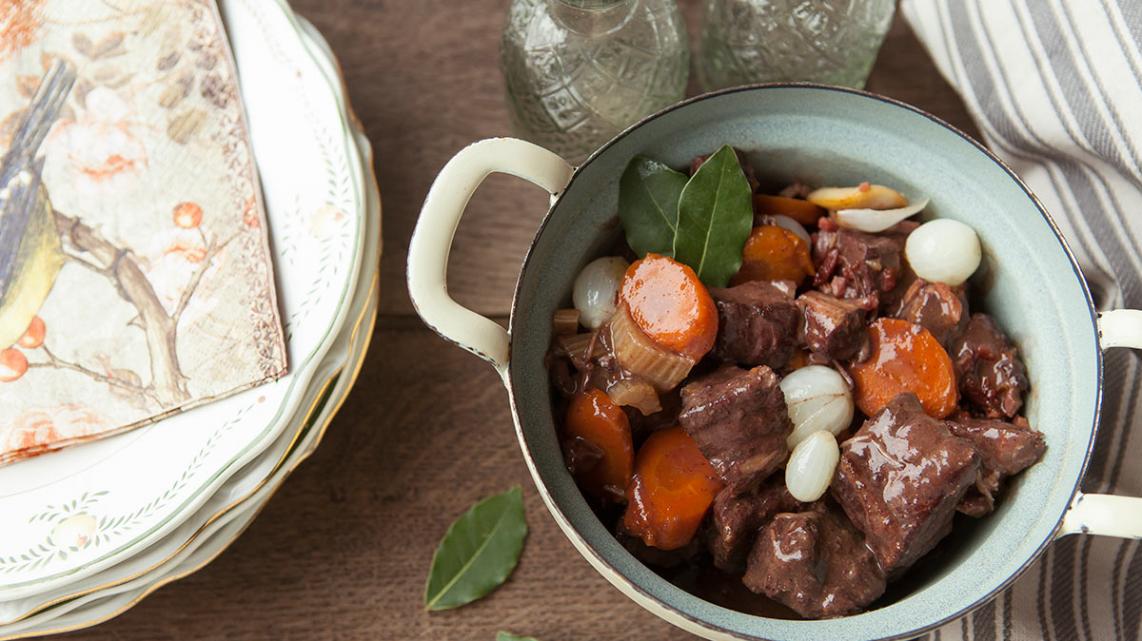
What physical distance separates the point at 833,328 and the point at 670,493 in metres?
0.23

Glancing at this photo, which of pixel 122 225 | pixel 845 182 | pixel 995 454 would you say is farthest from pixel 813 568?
pixel 122 225

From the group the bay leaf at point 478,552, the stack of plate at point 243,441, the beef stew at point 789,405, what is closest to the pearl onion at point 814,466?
the beef stew at point 789,405

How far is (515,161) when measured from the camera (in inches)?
34.7

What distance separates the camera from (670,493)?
0.95 meters

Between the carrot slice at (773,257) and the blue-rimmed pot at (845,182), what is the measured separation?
8 centimetres

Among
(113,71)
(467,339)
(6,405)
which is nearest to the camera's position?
(467,339)

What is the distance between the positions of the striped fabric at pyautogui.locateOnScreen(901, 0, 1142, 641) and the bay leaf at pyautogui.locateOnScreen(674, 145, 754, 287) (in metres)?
0.42

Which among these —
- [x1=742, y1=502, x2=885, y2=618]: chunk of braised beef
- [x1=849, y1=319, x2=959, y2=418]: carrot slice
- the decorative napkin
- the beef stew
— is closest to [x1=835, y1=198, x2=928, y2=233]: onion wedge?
the beef stew

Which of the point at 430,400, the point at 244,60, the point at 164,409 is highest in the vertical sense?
the point at 244,60

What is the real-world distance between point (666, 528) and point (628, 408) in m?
0.13

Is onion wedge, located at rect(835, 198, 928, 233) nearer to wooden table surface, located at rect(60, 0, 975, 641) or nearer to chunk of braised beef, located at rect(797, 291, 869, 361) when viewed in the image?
chunk of braised beef, located at rect(797, 291, 869, 361)

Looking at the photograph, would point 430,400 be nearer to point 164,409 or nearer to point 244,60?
point 164,409

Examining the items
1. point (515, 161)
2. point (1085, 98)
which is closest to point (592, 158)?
point (515, 161)

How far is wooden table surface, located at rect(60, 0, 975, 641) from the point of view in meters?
1.16
